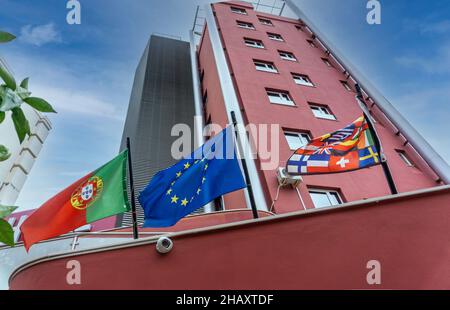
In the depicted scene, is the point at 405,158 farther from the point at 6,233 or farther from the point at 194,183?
the point at 6,233

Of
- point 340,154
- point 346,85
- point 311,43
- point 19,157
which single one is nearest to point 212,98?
point 346,85

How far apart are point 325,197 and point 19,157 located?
494 inches

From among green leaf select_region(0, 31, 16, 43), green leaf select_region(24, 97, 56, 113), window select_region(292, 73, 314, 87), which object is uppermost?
window select_region(292, 73, 314, 87)

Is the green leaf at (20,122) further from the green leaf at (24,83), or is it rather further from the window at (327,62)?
the window at (327,62)

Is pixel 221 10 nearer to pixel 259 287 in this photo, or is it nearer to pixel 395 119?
pixel 395 119

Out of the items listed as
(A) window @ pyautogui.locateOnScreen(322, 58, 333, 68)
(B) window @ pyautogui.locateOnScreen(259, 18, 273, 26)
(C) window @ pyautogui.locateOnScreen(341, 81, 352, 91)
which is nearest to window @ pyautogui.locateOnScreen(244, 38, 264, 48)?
(B) window @ pyautogui.locateOnScreen(259, 18, 273, 26)

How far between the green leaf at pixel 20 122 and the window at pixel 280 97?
1026 cm

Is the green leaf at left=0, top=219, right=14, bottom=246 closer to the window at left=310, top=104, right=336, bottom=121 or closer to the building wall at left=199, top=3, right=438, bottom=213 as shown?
the building wall at left=199, top=3, right=438, bottom=213

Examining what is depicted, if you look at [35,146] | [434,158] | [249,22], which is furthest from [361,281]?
[249,22]

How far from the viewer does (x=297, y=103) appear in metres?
11.1

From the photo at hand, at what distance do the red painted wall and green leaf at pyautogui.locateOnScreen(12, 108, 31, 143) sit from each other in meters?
2.63

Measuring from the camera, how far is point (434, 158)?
9391 millimetres

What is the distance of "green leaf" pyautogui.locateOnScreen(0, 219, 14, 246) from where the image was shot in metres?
1.14

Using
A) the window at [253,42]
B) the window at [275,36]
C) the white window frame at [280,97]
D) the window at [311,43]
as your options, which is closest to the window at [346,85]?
the white window frame at [280,97]
